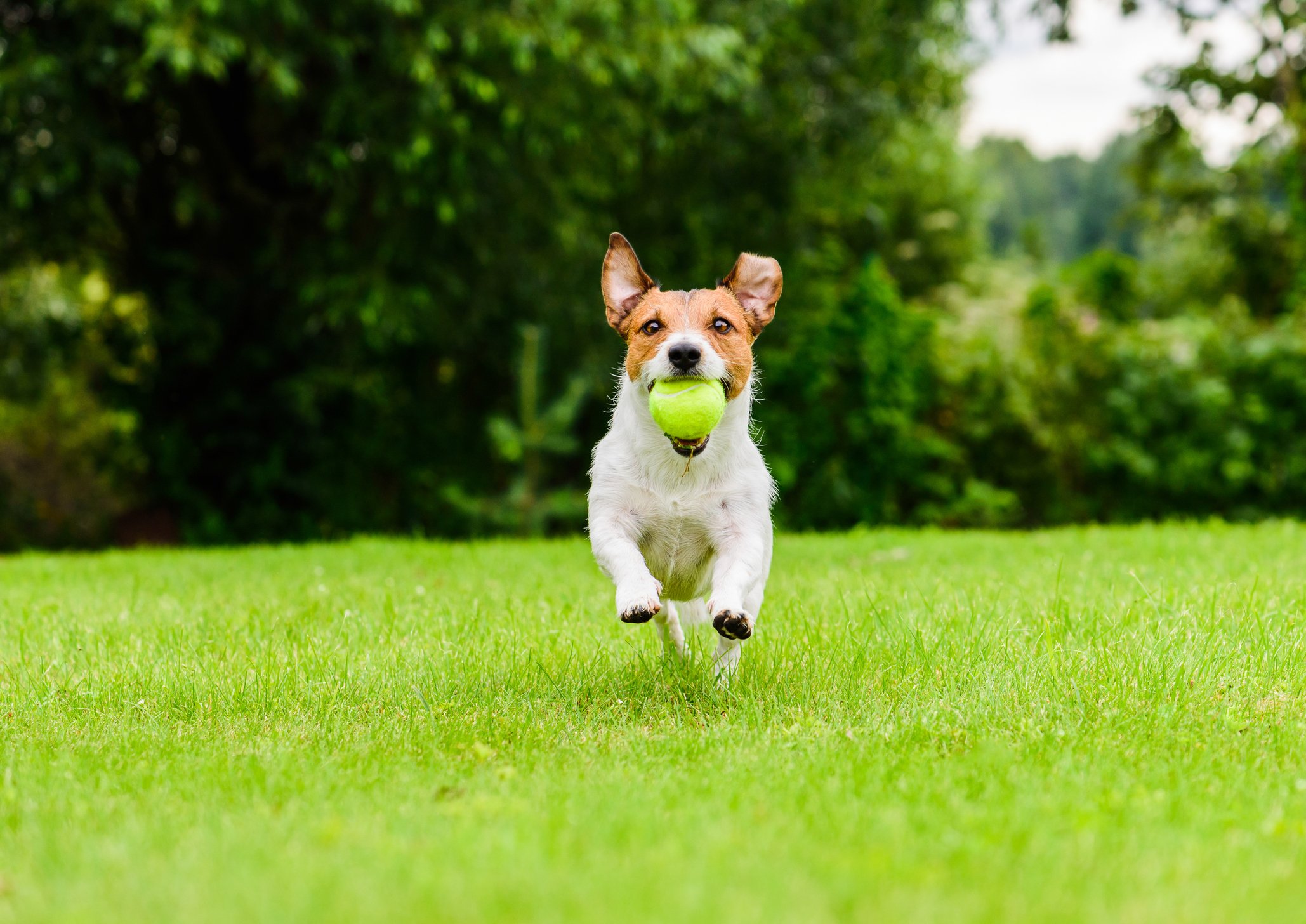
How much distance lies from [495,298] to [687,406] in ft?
35.4

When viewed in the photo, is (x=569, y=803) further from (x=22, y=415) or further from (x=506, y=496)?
(x=22, y=415)

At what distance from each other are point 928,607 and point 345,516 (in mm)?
10470

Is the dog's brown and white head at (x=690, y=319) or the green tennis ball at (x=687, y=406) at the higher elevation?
the dog's brown and white head at (x=690, y=319)

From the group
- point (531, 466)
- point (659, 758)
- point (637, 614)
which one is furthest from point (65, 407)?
point (659, 758)

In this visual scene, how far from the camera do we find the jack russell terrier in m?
4.54

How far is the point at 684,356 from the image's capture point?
4398mm

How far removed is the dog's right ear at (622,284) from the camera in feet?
16.4

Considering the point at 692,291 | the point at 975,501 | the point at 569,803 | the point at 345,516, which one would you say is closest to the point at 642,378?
the point at 692,291

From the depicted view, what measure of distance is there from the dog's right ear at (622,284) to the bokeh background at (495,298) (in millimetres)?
6078

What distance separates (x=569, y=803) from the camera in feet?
11.1

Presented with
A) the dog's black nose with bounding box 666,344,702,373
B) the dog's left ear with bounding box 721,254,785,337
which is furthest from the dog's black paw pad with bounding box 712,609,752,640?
the dog's left ear with bounding box 721,254,785,337

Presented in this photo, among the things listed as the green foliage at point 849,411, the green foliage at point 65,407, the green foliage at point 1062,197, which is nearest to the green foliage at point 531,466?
the green foliage at point 849,411

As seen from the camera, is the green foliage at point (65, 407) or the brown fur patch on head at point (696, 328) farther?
the green foliage at point (65, 407)

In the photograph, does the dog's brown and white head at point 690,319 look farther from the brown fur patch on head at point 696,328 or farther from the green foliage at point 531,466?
the green foliage at point 531,466
